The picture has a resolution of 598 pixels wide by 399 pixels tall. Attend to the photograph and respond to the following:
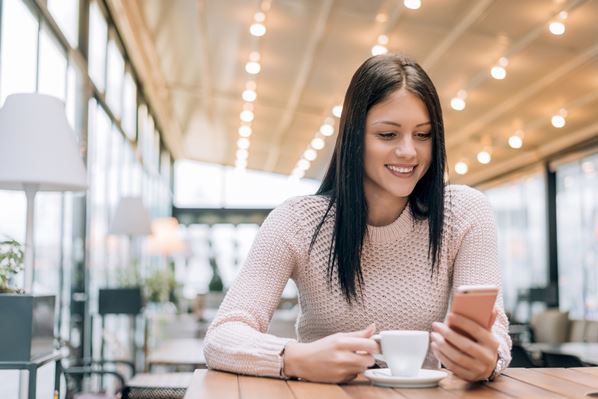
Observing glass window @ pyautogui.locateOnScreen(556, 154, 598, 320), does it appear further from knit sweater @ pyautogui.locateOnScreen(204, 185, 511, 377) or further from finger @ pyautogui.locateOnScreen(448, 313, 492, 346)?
finger @ pyautogui.locateOnScreen(448, 313, 492, 346)

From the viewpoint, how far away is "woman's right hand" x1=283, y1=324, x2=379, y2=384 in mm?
1394

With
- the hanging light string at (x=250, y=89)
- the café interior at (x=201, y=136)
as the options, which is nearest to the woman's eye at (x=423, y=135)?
the café interior at (x=201, y=136)

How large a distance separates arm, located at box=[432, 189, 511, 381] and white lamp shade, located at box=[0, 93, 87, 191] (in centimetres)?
133

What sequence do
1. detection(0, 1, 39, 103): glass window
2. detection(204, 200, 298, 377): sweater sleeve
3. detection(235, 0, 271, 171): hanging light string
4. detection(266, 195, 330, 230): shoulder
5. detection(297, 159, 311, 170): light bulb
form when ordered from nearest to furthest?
detection(204, 200, 298, 377): sweater sleeve → detection(266, 195, 330, 230): shoulder → detection(0, 1, 39, 103): glass window → detection(235, 0, 271, 171): hanging light string → detection(297, 159, 311, 170): light bulb

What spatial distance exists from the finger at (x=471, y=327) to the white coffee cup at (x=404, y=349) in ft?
0.18

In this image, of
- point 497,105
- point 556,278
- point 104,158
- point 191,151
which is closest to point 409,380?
point 104,158

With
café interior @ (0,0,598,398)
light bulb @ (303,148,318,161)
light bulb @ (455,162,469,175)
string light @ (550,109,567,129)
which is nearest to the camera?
café interior @ (0,0,598,398)

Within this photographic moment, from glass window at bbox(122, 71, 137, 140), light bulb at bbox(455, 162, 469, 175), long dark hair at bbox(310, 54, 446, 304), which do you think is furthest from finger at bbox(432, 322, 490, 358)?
light bulb at bbox(455, 162, 469, 175)

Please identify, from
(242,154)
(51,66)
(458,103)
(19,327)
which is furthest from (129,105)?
(19,327)

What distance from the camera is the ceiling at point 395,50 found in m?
7.52

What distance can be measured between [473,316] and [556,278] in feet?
38.5

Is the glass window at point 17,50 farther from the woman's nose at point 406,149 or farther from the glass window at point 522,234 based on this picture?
the glass window at point 522,234

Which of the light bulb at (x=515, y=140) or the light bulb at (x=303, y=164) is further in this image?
the light bulb at (x=303, y=164)

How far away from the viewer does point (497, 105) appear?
33.9 feet
